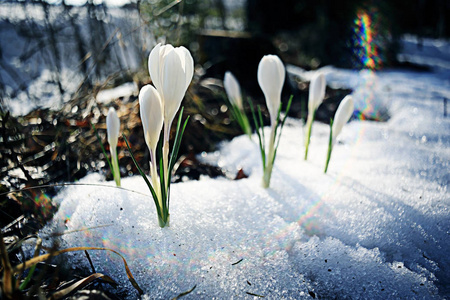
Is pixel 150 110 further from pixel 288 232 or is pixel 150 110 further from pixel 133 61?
pixel 133 61

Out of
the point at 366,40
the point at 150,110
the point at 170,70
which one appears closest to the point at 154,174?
the point at 150,110

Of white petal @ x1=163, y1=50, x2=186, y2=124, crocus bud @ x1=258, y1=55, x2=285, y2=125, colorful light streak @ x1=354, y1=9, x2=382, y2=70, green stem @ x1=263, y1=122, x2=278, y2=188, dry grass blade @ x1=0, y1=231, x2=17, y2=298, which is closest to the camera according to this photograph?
dry grass blade @ x1=0, y1=231, x2=17, y2=298

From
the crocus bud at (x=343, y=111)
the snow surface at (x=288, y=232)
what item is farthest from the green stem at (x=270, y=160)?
the crocus bud at (x=343, y=111)

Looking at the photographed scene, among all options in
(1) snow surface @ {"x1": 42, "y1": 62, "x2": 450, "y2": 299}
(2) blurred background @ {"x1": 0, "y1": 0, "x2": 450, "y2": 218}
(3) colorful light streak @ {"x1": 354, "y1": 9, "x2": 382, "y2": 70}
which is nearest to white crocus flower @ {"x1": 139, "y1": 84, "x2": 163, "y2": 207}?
(1) snow surface @ {"x1": 42, "y1": 62, "x2": 450, "y2": 299}

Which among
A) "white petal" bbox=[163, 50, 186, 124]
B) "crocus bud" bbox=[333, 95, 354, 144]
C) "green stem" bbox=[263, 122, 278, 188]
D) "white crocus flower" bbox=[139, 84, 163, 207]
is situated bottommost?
"green stem" bbox=[263, 122, 278, 188]

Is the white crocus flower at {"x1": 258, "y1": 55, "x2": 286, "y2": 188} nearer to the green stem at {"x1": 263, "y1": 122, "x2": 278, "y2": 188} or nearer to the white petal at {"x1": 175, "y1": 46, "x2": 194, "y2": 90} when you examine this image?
the green stem at {"x1": 263, "y1": 122, "x2": 278, "y2": 188}

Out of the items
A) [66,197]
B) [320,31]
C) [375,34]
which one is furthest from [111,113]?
[375,34]

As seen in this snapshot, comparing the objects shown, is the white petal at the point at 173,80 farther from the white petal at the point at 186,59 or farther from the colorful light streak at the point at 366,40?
the colorful light streak at the point at 366,40
